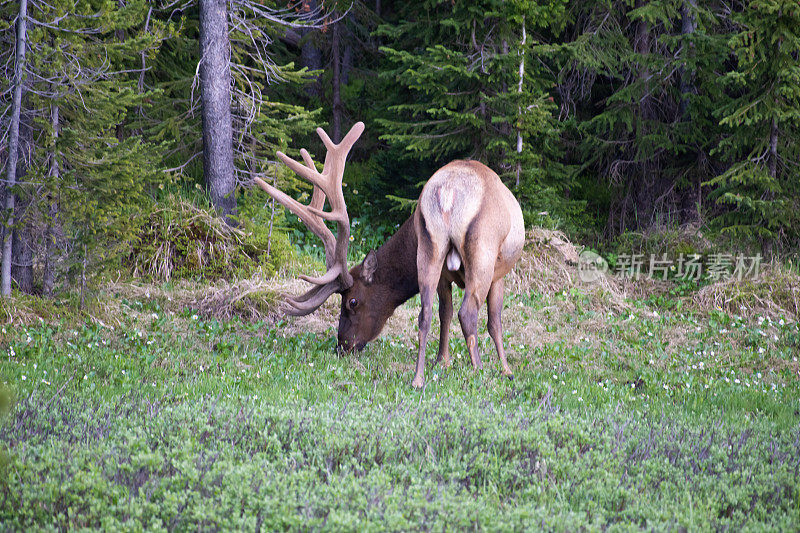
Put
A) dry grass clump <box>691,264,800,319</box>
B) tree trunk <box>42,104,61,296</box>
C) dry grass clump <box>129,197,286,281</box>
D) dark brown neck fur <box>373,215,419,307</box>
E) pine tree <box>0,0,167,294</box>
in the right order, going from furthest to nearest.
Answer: dry grass clump <box>129,197,286,281</box>
dry grass clump <box>691,264,800,319</box>
tree trunk <box>42,104,61,296</box>
pine tree <box>0,0,167,294</box>
dark brown neck fur <box>373,215,419,307</box>

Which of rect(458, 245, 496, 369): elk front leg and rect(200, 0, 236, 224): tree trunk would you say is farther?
rect(200, 0, 236, 224): tree trunk

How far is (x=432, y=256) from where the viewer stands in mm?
6457

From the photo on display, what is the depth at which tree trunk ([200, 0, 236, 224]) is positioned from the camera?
10930mm

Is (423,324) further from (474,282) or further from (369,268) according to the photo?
(369,268)

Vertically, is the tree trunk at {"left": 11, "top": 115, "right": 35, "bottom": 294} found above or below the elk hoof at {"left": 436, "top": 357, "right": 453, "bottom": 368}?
above

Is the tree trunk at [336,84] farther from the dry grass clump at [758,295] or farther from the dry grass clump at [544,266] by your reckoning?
the dry grass clump at [758,295]

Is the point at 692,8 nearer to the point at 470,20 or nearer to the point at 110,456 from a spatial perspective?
the point at 470,20

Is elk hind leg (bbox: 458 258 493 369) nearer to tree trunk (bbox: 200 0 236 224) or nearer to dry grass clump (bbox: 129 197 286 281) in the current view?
dry grass clump (bbox: 129 197 286 281)

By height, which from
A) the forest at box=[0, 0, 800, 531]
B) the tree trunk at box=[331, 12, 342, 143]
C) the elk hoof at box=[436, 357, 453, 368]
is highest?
the tree trunk at box=[331, 12, 342, 143]

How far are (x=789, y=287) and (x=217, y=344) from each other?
25.5 feet

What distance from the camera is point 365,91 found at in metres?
18.4

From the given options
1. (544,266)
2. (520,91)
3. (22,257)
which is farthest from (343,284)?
(520,91)

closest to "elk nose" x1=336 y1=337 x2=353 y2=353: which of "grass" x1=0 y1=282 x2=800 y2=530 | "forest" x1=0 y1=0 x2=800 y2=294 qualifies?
"grass" x1=0 y1=282 x2=800 y2=530

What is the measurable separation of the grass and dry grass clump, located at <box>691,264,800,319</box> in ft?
6.09
